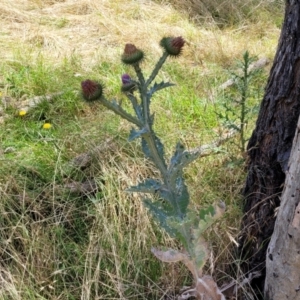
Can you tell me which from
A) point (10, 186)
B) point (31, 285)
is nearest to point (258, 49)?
point (10, 186)

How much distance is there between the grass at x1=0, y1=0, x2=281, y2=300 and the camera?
2070mm

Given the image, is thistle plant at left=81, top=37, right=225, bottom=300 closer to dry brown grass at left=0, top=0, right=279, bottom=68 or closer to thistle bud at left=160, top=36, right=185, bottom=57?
thistle bud at left=160, top=36, right=185, bottom=57

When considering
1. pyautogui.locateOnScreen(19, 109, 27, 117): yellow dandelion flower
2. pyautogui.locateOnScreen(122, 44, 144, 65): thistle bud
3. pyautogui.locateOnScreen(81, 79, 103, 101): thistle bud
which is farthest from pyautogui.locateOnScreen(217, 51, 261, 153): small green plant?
pyautogui.locateOnScreen(19, 109, 27, 117): yellow dandelion flower

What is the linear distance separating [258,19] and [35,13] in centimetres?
207

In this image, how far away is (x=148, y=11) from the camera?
5109mm

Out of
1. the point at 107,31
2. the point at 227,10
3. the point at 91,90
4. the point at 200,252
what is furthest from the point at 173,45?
the point at 227,10

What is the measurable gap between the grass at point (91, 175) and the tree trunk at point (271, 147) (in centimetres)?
9

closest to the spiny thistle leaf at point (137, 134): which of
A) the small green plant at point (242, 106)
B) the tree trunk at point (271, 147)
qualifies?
the tree trunk at point (271, 147)

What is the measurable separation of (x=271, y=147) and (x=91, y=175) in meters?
0.88

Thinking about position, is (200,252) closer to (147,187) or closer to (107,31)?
(147,187)

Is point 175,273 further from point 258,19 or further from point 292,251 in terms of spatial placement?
point 258,19

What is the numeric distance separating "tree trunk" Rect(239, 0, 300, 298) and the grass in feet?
0.30

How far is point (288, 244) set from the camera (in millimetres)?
1631

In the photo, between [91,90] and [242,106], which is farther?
[242,106]
